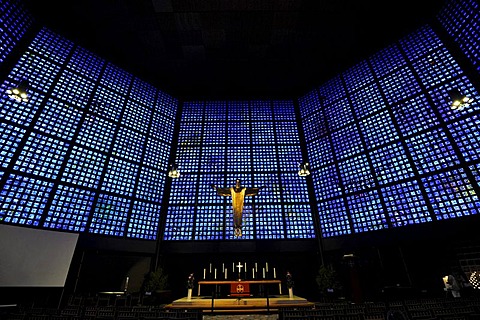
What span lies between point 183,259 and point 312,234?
27.4ft

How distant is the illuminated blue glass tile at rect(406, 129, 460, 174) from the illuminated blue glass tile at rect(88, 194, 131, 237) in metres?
16.9

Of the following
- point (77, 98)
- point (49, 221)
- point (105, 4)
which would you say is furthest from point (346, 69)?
point (49, 221)

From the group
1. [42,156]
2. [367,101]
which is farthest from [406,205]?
[42,156]

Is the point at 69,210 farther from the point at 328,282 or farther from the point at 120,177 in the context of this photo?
the point at 328,282

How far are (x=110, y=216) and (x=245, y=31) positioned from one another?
14846mm

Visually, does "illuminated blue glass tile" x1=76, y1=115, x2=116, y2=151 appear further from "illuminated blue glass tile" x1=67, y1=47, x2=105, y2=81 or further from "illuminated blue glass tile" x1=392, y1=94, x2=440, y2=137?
"illuminated blue glass tile" x1=392, y1=94, x2=440, y2=137

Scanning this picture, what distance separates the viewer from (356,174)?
14438mm

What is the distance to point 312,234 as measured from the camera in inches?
575

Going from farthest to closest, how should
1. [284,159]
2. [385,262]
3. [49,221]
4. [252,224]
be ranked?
[284,159] → [252,224] → [385,262] → [49,221]

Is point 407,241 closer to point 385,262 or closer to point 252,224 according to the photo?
point 385,262

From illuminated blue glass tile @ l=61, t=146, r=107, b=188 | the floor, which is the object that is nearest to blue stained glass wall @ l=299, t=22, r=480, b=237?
the floor

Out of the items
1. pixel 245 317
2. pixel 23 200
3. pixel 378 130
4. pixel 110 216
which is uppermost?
pixel 378 130

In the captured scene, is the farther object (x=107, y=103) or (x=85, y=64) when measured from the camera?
(x=107, y=103)

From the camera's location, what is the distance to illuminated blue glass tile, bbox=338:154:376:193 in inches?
545
